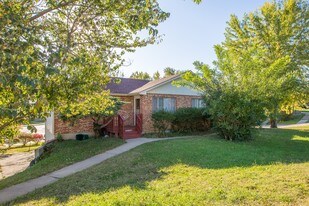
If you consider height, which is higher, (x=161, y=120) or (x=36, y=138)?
(x=161, y=120)

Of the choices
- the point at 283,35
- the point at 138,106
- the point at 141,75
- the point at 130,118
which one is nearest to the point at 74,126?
the point at 130,118

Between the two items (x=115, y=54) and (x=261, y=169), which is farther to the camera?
(x=261, y=169)

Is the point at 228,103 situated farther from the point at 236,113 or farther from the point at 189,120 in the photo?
the point at 189,120

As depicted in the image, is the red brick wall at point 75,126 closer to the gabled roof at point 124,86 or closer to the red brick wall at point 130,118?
the red brick wall at point 130,118

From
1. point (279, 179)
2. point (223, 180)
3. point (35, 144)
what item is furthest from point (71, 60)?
point (35, 144)

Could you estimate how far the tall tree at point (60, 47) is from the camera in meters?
3.78

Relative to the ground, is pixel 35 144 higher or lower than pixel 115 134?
lower

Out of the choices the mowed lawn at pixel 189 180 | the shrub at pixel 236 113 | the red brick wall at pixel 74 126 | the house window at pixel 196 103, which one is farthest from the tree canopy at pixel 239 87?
the red brick wall at pixel 74 126

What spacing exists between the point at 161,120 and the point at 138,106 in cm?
266

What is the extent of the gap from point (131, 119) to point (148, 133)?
6.92 ft

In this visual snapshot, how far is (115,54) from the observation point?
6.84 metres

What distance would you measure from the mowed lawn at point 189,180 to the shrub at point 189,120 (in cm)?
646

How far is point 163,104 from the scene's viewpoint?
1825cm

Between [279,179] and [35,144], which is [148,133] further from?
[35,144]
